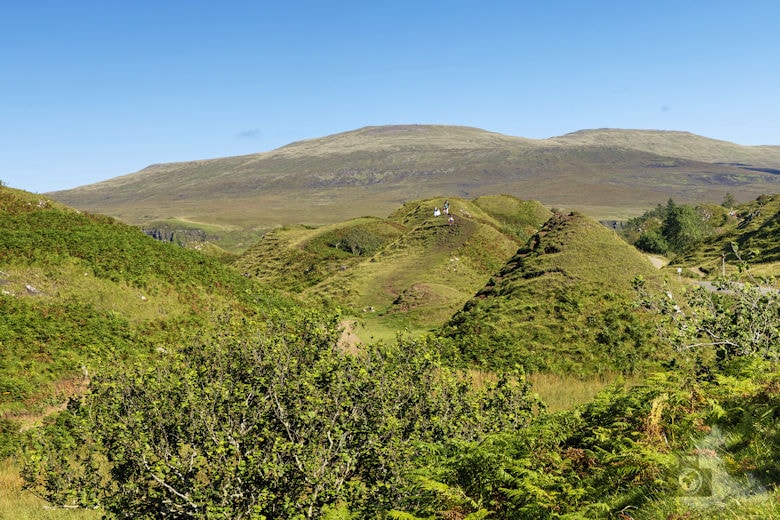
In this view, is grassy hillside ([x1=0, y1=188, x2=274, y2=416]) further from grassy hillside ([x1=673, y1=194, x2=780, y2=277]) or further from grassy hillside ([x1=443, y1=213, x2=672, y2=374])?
grassy hillside ([x1=673, y1=194, x2=780, y2=277])

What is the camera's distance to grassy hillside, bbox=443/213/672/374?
28119mm

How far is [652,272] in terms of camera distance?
36.2 meters

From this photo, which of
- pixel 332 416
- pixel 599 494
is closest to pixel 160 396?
pixel 332 416

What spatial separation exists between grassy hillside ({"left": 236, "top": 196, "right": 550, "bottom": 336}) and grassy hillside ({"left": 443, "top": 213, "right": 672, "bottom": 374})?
8.16m

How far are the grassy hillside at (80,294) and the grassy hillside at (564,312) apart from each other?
14.7 meters

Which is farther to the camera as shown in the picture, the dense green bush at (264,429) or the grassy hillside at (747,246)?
the grassy hillside at (747,246)

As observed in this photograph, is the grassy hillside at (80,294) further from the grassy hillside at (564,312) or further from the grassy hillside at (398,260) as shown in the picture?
the grassy hillside at (564,312)

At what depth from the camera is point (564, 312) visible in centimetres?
3234

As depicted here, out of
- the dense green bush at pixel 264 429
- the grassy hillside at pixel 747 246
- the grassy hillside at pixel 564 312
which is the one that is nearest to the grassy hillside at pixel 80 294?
the dense green bush at pixel 264 429

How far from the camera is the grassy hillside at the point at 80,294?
864 inches

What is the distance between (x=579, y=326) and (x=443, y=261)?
3305 centimetres

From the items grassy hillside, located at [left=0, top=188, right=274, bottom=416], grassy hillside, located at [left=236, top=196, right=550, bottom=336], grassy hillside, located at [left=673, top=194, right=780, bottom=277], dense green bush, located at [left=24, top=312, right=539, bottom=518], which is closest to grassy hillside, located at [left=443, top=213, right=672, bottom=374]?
grassy hillside, located at [left=236, top=196, right=550, bottom=336]

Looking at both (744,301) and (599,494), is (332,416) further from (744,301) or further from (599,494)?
(744,301)

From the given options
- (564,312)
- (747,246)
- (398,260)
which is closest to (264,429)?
(564,312)
